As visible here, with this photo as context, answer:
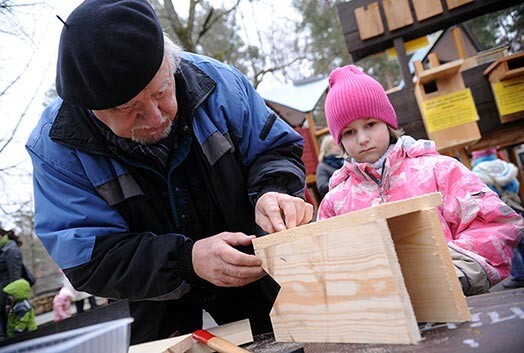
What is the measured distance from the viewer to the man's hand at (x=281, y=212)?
4.44 feet

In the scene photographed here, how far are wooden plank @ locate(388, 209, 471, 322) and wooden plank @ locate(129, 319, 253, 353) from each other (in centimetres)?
51

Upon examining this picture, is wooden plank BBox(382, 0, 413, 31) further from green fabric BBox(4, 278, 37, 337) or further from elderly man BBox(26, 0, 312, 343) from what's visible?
green fabric BBox(4, 278, 37, 337)

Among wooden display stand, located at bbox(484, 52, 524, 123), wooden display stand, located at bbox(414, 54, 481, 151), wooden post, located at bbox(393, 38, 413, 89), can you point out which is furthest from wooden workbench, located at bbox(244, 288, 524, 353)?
wooden post, located at bbox(393, 38, 413, 89)

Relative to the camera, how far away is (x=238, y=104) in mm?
1719

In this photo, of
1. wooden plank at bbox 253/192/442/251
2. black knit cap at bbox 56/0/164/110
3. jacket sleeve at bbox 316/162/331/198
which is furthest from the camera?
jacket sleeve at bbox 316/162/331/198

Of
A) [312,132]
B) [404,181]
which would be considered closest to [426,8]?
[404,181]

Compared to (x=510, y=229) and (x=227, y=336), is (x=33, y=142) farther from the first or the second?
(x=510, y=229)

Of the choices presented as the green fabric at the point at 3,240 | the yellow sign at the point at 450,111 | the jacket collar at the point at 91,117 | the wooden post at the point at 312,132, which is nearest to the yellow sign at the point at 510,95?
the yellow sign at the point at 450,111

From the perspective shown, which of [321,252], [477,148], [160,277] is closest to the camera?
[321,252]

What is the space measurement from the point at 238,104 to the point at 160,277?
70 centimetres

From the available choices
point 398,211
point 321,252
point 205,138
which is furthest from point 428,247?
point 205,138

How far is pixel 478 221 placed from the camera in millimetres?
1551

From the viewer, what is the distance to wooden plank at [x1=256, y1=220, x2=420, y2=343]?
0.92m

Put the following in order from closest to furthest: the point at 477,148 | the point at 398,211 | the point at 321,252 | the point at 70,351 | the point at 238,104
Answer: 1. the point at 70,351
2. the point at 398,211
3. the point at 321,252
4. the point at 238,104
5. the point at 477,148
